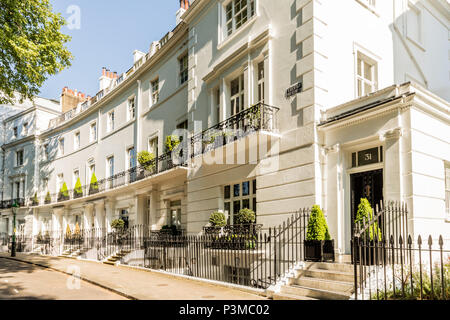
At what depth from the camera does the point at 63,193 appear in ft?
97.8

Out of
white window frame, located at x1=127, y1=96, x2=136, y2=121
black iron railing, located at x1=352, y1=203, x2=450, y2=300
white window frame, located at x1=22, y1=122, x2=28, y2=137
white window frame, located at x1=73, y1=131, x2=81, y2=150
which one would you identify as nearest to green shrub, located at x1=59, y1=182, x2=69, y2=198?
white window frame, located at x1=73, y1=131, x2=81, y2=150

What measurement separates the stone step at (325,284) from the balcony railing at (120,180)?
8640 millimetres

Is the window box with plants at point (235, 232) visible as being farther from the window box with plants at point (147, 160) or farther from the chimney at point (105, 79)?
the chimney at point (105, 79)

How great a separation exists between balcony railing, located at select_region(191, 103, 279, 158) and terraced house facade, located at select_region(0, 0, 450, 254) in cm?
4

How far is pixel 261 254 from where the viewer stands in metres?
10.7

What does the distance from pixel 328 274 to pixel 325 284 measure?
0.35 meters

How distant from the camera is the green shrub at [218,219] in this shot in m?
13.7

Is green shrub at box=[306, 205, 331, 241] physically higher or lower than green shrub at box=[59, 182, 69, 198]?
lower

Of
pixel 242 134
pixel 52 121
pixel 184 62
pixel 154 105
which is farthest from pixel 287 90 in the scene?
pixel 52 121

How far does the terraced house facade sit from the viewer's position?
9.61m

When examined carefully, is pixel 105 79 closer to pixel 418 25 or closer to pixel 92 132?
pixel 92 132

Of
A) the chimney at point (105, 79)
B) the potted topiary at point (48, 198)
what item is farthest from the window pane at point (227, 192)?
the potted topiary at point (48, 198)

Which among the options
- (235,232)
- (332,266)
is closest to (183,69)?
(235,232)

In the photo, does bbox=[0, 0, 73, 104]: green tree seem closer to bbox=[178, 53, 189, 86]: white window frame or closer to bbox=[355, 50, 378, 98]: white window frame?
bbox=[178, 53, 189, 86]: white window frame
